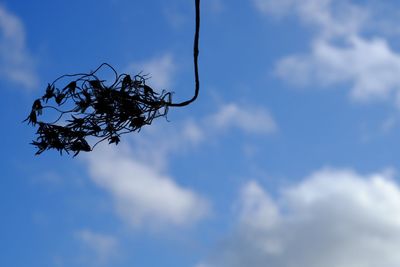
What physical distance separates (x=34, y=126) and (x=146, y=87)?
0.87 meters

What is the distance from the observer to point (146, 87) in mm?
3795

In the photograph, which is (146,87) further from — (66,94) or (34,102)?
(34,102)

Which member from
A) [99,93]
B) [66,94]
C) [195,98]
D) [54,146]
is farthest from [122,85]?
[195,98]

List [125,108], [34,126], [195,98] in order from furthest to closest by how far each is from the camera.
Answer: [34,126]
[125,108]
[195,98]

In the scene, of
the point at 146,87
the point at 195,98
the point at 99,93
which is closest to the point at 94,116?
the point at 99,93

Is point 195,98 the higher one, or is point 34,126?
point 34,126

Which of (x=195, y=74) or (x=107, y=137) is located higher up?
(x=107, y=137)

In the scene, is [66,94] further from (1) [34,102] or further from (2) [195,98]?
(2) [195,98]

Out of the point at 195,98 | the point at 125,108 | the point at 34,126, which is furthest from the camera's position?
the point at 34,126

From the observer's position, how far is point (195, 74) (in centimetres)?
302

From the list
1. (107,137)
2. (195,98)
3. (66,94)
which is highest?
(66,94)

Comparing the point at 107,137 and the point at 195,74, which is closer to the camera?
the point at 195,74

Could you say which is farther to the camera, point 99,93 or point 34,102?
point 34,102

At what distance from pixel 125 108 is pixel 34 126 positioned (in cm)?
74
